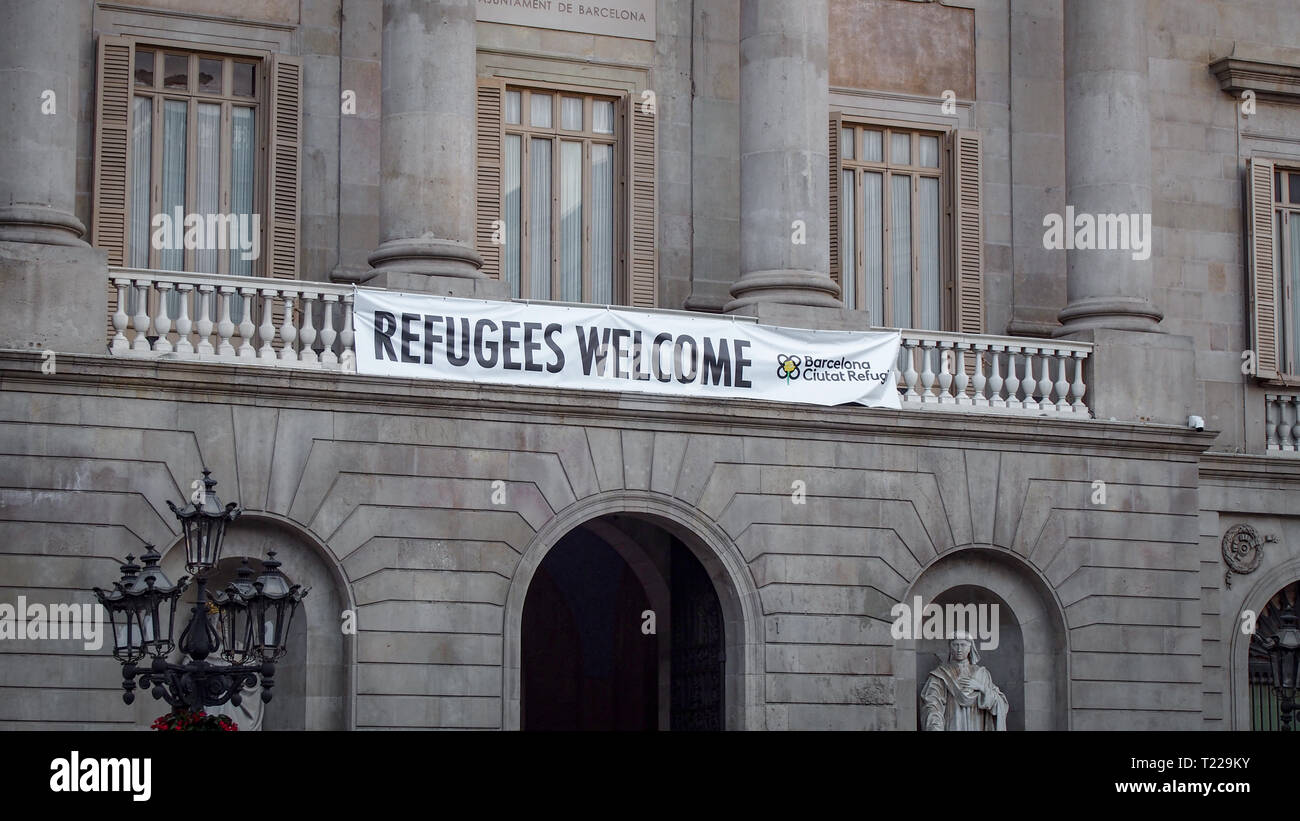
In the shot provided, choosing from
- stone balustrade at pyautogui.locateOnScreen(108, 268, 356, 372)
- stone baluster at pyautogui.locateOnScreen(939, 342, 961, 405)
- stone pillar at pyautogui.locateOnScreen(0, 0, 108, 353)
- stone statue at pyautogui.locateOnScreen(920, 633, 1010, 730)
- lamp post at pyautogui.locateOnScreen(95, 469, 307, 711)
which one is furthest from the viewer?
stone baluster at pyautogui.locateOnScreen(939, 342, 961, 405)

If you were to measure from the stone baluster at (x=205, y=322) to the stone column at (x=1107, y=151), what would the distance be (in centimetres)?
1118

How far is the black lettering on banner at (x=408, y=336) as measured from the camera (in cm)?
2614

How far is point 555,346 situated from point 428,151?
2645 millimetres

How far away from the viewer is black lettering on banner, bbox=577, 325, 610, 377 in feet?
88.5

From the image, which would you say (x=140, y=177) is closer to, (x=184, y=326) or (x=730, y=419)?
(x=184, y=326)

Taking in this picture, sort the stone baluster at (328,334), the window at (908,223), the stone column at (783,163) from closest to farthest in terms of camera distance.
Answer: the stone baluster at (328,334) → the stone column at (783,163) → the window at (908,223)

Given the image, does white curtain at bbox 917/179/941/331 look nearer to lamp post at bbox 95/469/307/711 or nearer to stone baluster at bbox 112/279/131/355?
stone baluster at bbox 112/279/131/355

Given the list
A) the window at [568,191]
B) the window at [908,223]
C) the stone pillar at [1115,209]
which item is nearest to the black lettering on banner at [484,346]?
the window at [568,191]

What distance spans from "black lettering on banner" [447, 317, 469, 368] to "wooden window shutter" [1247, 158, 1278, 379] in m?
12.2

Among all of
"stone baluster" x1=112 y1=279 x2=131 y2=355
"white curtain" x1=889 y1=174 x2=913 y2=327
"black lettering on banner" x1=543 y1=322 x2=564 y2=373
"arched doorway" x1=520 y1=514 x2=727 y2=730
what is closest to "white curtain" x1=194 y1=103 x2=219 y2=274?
"stone baluster" x1=112 y1=279 x2=131 y2=355

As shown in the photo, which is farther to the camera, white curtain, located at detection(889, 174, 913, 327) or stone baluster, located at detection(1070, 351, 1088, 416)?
white curtain, located at detection(889, 174, 913, 327)

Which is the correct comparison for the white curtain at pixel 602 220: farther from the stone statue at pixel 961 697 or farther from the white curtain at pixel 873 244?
the stone statue at pixel 961 697
